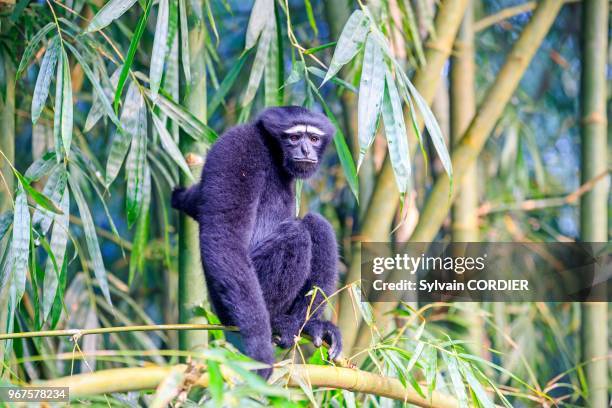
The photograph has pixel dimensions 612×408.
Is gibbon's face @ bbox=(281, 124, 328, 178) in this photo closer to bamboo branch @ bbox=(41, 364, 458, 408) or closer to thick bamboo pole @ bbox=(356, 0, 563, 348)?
thick bamboo pole @ bbox=(356, 0, 563, 348)

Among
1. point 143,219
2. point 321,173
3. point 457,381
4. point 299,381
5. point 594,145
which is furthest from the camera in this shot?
point 321,173

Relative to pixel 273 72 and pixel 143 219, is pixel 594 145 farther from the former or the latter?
pixel 143 219

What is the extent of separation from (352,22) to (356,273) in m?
1.64

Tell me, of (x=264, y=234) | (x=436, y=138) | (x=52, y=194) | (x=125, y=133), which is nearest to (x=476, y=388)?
(x=436, y=138)

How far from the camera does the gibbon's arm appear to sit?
246 centimetres

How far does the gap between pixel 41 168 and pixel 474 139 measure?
6.35ft

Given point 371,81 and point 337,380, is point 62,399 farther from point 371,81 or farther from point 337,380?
point 371,81

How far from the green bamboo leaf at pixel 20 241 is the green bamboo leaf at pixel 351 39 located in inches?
40.4

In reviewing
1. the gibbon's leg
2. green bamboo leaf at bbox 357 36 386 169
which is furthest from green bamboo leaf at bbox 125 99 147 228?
green bamboo leaf at bbox 357 36 386 169

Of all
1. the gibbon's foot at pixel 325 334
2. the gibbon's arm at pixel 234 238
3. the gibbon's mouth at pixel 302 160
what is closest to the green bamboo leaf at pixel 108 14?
the gibbon's arm at pixel 234 238

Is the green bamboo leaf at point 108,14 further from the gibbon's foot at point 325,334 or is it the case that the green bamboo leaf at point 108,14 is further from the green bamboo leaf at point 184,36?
the gibbon's foot at point 325,334

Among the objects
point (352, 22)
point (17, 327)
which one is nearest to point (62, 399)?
point (352, 22)

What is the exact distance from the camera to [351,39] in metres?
2.39

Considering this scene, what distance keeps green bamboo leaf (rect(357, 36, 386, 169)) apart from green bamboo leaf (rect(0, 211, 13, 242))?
127cm
